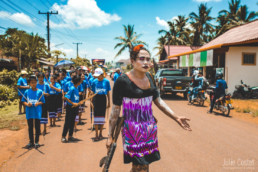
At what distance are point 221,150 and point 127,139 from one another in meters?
3.15

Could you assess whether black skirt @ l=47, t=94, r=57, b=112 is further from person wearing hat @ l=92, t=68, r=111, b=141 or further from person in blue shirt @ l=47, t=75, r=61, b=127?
person wearing hat @ l=92, t=68, r=111, b=141

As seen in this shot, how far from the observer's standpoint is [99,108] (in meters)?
5.54

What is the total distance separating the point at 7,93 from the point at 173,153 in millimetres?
10963

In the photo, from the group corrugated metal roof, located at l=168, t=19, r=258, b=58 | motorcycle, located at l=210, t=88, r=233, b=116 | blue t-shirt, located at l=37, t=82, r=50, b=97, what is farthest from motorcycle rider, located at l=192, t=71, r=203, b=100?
blue t-shirt, located at l=37, t=82, r=50, b=97

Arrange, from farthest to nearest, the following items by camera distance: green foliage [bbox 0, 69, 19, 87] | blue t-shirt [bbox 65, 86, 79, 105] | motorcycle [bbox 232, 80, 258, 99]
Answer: motorcycle [bbox 232, 80, 258, 99] → green foliage [bbox 0, 69, 19, 87] → blue t-shirt [bbox 65, 86, 79, 105]

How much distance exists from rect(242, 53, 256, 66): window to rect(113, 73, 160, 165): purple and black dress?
14.3 meters

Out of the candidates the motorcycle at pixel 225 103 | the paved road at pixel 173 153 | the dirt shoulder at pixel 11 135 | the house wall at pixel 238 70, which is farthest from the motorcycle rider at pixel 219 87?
the dirt shoulder at pixel 11 135

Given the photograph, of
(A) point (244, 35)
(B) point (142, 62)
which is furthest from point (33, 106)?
(A) point (244, 35)

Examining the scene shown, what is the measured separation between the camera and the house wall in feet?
46.1

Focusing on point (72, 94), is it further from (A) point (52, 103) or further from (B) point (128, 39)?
(B) point (128, 39)

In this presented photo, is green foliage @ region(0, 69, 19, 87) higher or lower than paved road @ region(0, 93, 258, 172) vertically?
higher

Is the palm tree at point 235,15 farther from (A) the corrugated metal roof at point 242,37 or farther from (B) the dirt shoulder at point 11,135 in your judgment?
(B) the dirt shoulder at point 11,135

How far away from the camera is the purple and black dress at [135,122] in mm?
2391

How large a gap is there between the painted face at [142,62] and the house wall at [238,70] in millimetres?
13287
